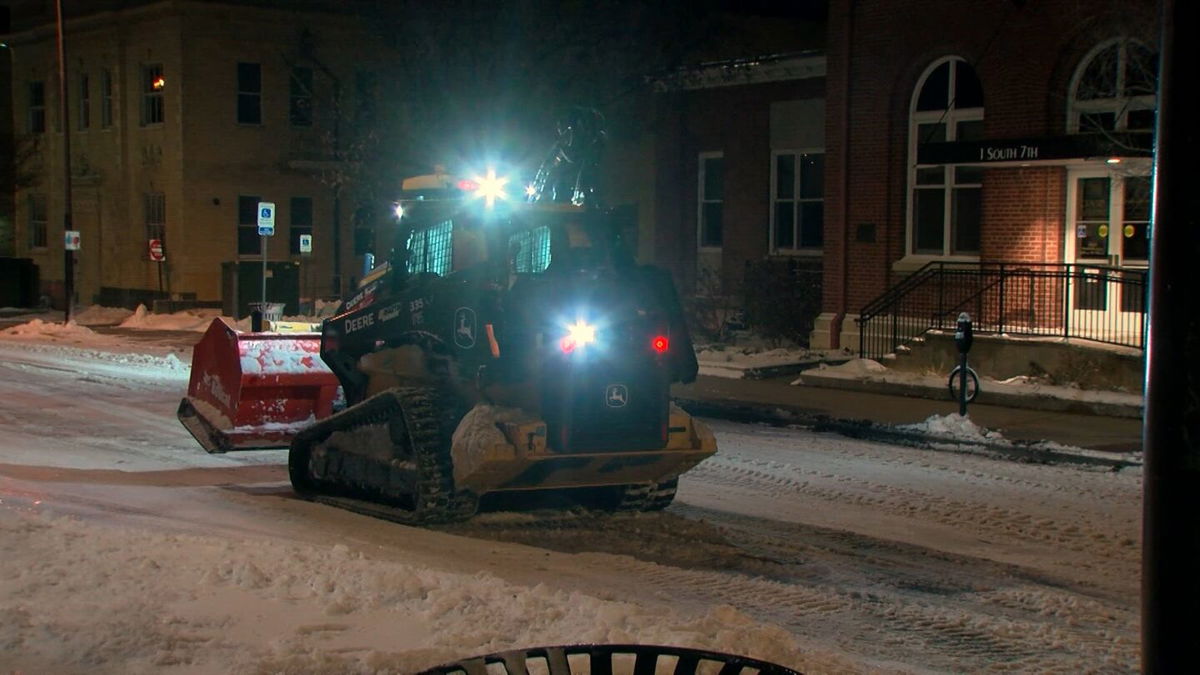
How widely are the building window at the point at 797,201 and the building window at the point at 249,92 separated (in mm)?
17347

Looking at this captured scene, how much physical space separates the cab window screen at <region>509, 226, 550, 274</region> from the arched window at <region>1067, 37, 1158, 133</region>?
38.2 ft

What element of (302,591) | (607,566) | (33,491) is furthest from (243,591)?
(33,491)

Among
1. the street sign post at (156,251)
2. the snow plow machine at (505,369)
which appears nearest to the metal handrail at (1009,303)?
the snow plow machine at (505,369)

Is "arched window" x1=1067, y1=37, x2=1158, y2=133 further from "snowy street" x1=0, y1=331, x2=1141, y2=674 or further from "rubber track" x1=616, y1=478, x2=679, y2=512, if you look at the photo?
"rubber track" x1=616, y1=478, x2=679, y2=512

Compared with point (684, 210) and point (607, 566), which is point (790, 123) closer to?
point (684, 210)

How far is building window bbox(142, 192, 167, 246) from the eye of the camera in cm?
4001

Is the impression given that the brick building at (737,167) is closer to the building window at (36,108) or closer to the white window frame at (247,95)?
the white window frame at (247,95)

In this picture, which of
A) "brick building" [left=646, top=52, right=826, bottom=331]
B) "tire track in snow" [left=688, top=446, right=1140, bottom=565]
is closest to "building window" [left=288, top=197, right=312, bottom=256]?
"brick building" [left=646, top=52, right=826, bottom=331]

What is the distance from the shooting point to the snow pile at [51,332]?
2992cm

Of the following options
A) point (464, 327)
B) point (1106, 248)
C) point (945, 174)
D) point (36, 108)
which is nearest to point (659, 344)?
point (464, 327)

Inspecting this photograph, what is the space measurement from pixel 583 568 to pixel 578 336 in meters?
1.64

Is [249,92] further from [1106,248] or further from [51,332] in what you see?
[1106,248]

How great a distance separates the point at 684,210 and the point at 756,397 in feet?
43.7

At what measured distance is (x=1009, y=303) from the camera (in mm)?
22344
